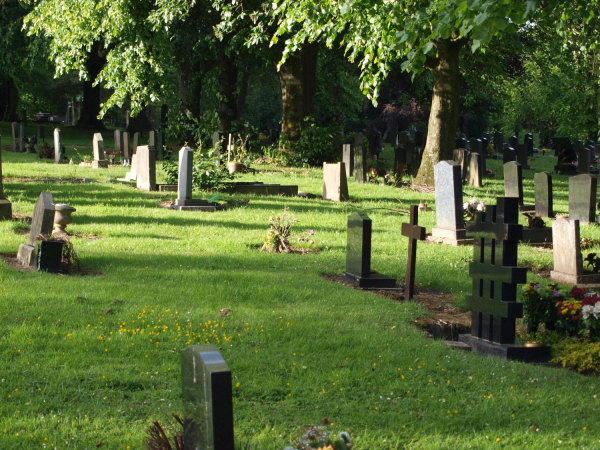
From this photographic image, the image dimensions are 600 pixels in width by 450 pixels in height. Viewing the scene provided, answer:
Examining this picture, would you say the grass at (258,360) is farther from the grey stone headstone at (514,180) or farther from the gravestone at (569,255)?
the grey stone headstone at (514,180)

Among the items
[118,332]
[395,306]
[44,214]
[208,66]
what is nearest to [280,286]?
[395,306]

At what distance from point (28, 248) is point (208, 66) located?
22.7m

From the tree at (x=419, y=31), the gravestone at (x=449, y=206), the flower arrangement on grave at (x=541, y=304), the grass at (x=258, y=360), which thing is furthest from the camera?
the gravestone at (x=449, y=206)

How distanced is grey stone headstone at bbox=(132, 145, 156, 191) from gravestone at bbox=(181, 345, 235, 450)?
1440 centimetres

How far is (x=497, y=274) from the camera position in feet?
24.6

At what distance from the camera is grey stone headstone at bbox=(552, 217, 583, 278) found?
419 inches

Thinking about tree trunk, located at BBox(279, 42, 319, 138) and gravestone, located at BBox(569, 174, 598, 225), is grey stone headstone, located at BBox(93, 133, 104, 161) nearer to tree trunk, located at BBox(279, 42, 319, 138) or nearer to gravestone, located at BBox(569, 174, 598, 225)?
tree trunk, located at BBox(279, 42, 319, 138)

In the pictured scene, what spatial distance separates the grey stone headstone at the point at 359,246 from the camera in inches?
392

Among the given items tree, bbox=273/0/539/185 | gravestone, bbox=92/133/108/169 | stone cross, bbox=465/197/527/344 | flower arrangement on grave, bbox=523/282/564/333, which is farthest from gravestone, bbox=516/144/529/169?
stone cross, bbox=465/197/527/344

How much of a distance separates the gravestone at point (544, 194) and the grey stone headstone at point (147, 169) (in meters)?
8.54

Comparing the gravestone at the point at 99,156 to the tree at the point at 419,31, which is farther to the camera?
the gravestone at the point at 99,156

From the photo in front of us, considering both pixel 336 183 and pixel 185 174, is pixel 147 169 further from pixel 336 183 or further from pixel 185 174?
pixel 336 183

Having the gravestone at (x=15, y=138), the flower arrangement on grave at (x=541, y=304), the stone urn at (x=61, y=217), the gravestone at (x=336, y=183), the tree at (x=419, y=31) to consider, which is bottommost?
the flower arrangement on grave at (x=541, y=304)

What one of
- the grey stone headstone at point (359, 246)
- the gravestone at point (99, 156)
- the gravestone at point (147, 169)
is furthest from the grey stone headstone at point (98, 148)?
the grey stone headstone at point (359, 246)
